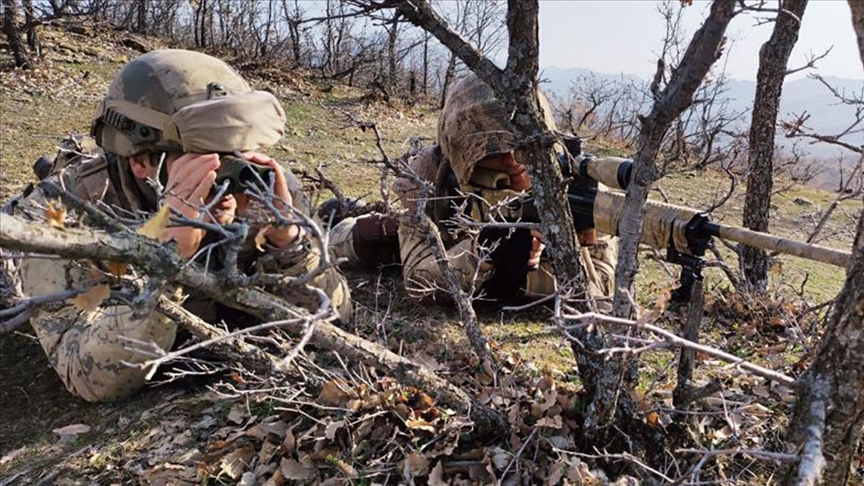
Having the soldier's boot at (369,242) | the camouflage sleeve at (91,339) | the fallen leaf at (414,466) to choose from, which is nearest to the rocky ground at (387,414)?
the fallen leaf at (414,466)

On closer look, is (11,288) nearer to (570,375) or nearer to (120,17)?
(570,375)

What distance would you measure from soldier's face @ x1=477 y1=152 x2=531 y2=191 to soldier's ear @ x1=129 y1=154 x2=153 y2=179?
1.49m

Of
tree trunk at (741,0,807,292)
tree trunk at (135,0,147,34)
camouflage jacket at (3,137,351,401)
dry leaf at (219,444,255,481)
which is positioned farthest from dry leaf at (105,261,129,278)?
tree trunk at (135,0,147,34)

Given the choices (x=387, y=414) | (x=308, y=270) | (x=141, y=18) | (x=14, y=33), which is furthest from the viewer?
(x=141, y=18)

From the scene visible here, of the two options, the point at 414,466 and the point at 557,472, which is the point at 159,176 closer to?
the point at 414,466

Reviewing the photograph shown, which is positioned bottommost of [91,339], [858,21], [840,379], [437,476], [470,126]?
[437,476]

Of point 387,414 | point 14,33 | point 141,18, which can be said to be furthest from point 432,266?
point 141,18

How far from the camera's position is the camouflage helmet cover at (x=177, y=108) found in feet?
7.84

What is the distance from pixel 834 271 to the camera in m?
5.48

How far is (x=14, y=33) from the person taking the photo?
33.3 feet

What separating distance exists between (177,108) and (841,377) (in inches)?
97.7

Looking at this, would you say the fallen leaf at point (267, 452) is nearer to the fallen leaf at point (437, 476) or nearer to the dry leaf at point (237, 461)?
the dry leaf at point (237, 461)

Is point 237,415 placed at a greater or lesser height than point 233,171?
lesser

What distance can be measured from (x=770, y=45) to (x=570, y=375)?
2159mm
